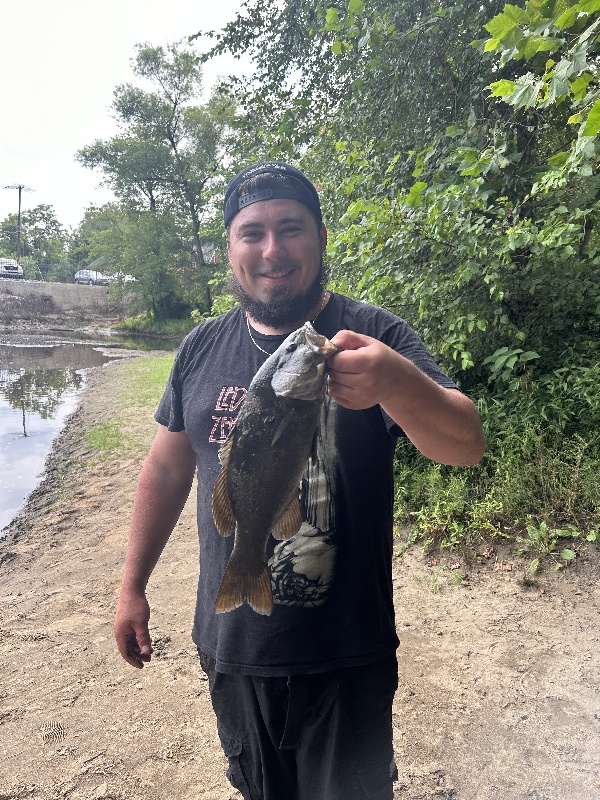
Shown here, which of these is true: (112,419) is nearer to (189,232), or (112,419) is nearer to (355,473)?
(355,473)

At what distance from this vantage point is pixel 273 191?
77.5 inches

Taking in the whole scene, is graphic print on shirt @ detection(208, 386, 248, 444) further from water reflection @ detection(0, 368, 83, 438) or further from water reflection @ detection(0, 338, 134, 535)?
water reflection @ detection(0, 368, 83, 438)

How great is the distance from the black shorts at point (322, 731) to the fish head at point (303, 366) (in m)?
0.94

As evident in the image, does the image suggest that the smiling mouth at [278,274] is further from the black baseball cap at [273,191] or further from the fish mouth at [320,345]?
the fish mouth at [320,345]

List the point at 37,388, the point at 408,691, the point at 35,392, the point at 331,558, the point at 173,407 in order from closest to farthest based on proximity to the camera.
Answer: the point at 331,558 < the point at 173,407 < the point at 408,691 < the point at 35,392 < the point at 37,388

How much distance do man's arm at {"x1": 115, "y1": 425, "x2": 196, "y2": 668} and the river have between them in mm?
6859

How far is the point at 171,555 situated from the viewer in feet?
19.1

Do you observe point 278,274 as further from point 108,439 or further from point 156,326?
point 156,326

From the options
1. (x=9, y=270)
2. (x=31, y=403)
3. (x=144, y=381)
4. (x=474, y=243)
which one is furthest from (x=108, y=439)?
(x=9, y=270)

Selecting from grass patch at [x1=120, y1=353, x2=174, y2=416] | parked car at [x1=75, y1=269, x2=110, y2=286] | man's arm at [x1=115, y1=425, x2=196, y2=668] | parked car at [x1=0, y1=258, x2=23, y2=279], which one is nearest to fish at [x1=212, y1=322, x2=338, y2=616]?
man's arm at [x1=115, y1=425, x2=196, y2=668]

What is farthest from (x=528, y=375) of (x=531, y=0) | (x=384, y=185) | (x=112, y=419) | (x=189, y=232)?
(x=189, y=232)

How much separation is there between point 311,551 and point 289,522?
12 centimetres

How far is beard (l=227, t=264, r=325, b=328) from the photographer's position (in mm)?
1925

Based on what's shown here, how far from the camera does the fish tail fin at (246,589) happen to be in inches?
68.0
